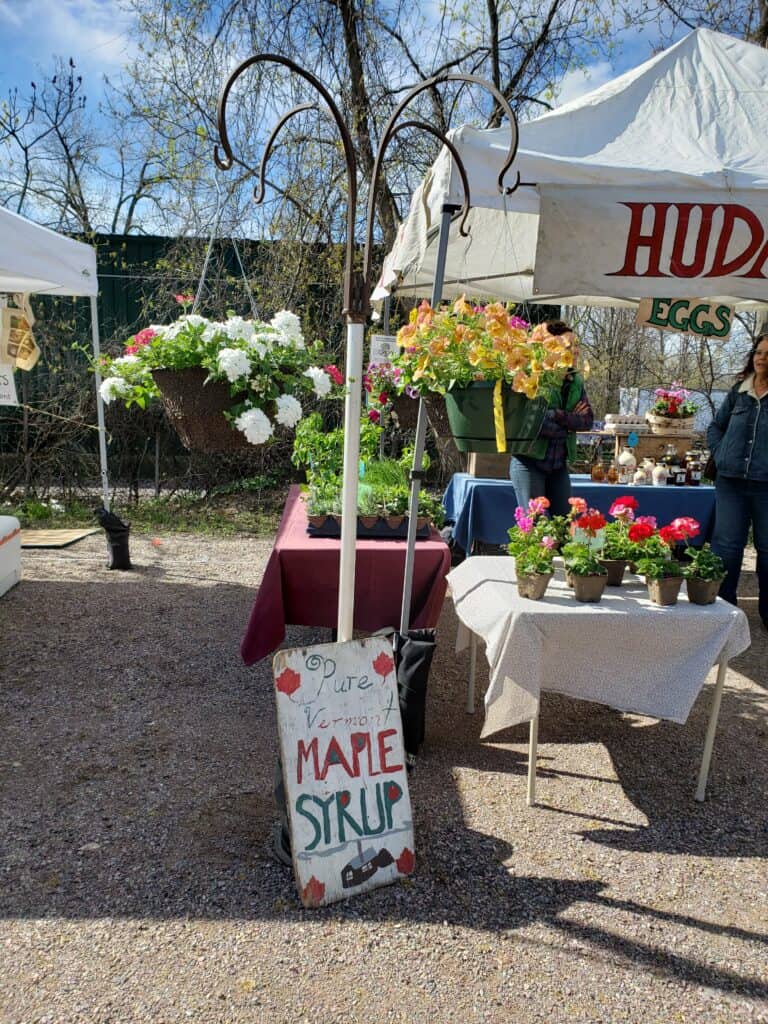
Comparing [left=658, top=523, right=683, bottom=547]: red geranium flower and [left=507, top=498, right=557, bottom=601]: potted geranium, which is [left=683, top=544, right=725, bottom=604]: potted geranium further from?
[left=507, top=498, right=557, bottom=601]: potted geranium

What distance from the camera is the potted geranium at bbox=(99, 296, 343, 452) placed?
229 centimetres

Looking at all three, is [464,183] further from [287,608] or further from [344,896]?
[344,896]

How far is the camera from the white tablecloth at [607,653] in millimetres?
2732

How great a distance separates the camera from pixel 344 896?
7.54 ft

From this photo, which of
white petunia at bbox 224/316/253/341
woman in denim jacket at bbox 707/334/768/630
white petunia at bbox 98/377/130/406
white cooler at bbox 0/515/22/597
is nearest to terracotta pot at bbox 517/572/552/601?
white petunia at bbox 224/316/253/341

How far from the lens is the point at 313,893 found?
225 cm

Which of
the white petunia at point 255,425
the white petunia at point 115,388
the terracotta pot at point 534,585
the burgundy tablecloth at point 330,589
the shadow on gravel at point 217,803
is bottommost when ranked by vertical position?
the shadow on gravel at point 217,803

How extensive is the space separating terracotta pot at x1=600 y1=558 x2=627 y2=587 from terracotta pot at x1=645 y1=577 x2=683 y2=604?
0.21m

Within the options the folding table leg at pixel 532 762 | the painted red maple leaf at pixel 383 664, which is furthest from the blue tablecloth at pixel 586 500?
the painted red maple leaf at pixel 383 664

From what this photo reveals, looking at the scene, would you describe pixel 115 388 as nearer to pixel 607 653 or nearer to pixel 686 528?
pixel 607 653

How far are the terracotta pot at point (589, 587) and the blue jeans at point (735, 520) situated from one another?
237 centimetres

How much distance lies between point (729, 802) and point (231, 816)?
183 centimetres

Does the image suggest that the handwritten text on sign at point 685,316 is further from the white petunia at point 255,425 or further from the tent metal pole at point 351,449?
the white petunia at point 255,425

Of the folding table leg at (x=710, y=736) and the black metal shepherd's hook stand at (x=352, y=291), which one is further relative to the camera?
the folding table leg at (x=710, y=736)
